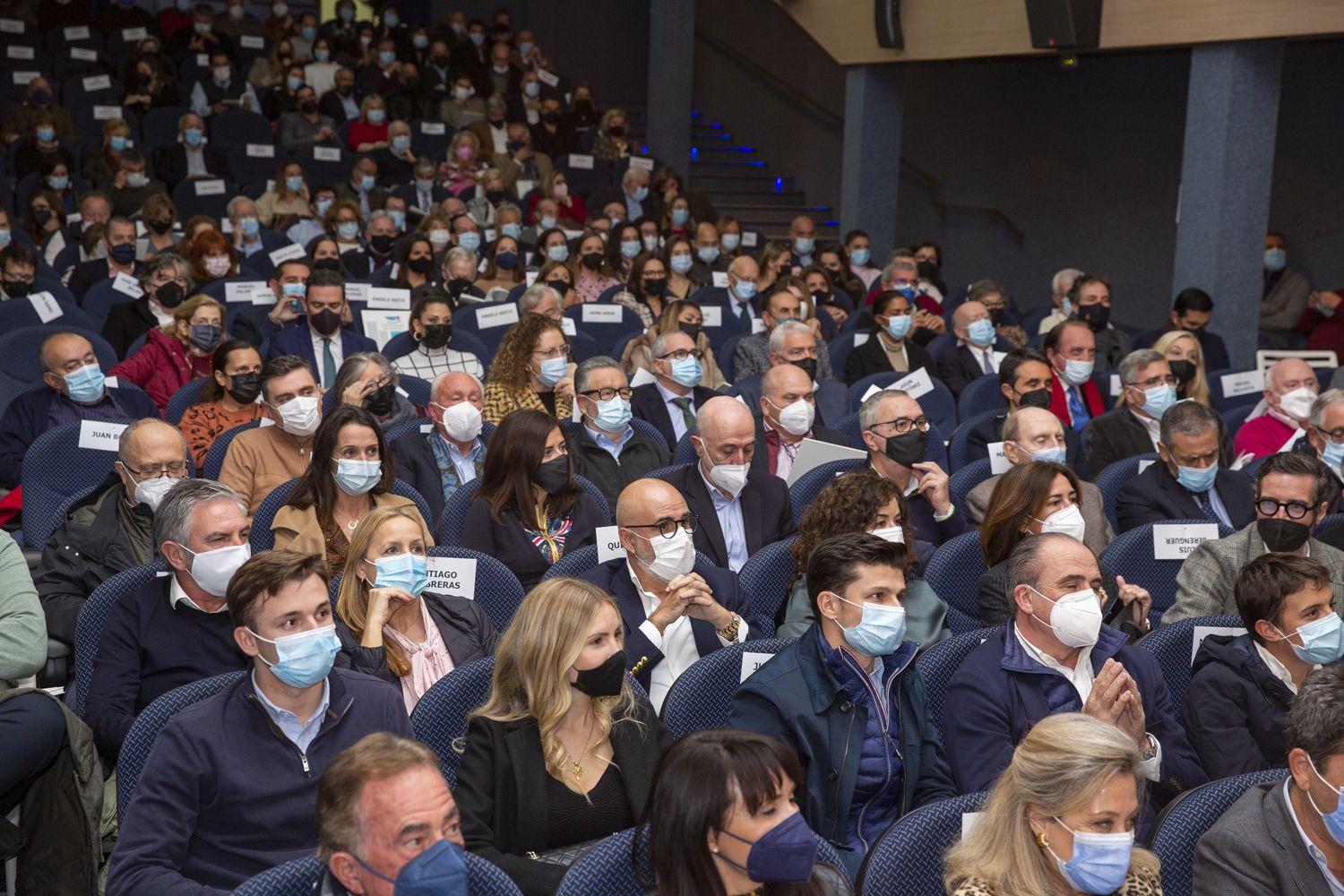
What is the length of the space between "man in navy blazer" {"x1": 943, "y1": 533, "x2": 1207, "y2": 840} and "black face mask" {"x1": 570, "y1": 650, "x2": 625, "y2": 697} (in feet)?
2.86

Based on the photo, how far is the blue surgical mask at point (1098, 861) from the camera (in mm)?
→ 2424

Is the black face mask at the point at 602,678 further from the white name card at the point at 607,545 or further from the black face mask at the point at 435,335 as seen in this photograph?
the black face mask at the point at 435,335

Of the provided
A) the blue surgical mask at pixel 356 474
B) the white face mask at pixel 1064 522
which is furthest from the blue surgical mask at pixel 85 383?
the white face mask at pixel 1064 522

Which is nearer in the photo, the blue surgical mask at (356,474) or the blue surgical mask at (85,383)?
the blue surgical mask at (356,474)

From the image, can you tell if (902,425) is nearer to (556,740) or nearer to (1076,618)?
(1076,618)

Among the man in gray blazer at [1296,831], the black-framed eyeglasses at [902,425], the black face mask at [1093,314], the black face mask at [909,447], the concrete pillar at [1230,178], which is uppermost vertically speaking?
the concrete pillar at [1230,178]

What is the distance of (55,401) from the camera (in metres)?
5.66

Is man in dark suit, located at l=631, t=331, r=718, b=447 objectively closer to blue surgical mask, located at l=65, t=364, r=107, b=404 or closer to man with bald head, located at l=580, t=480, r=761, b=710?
blue surgical mask, located at l=65, t=364, r=107, b=404

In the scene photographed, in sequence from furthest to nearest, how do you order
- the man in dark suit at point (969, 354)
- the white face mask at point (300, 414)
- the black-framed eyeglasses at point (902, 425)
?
the man in dark suit at point (969, 354) < the white face mask at point (300, 414) < the black-framed eyeglasses at point (902, 425)

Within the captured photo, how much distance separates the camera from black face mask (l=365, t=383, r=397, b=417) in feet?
18.4

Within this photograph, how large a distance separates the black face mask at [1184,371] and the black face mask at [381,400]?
12.8ft

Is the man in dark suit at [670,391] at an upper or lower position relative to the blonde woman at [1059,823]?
upper

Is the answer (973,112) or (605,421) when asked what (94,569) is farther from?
(973,112)

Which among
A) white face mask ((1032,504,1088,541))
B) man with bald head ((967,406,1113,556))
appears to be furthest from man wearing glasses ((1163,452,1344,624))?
man with bald head ((967,406,1113,556))
